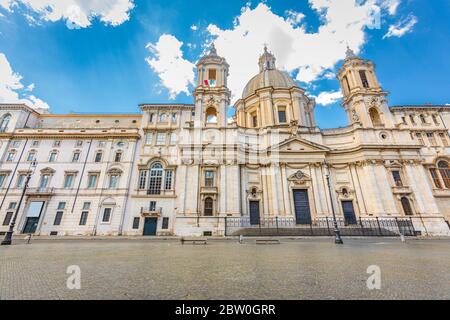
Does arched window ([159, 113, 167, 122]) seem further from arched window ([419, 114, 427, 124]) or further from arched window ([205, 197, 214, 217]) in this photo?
arched window ([419, 114, 427, 124])

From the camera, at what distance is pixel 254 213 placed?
24500mm

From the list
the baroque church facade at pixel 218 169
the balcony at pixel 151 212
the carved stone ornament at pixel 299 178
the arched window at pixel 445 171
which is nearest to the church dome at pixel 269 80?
the baroque church facade at pixel 218 169

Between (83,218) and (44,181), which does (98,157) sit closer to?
(44,181)

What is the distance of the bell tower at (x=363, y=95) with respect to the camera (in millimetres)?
28922

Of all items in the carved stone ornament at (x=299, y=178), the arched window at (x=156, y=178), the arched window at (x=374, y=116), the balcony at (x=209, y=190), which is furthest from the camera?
the arched window at (x=374, y=116)

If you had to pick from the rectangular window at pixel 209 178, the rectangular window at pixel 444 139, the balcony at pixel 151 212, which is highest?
the rectangular window at pixel 444 139

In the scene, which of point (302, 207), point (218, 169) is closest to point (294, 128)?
point (302, 207)

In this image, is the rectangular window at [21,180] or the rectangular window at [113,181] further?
the rectangular window at [113,181]

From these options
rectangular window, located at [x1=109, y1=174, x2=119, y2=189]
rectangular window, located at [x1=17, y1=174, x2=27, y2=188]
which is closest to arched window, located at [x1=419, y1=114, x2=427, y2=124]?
rectangular window, located at [x1=109, y1=174, x2=119, y2=189]

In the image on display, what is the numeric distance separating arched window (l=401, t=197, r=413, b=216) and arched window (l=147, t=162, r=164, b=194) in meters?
30.3

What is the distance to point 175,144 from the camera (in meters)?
28.8

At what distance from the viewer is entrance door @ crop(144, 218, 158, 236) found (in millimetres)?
24203

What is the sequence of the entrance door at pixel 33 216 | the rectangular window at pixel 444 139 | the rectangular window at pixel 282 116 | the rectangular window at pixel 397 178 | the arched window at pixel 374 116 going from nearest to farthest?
the entrance door at pixel 33 216 < the rectangular window at pixel 397 178 < the rectangular window at pixel 444 139 < the arched window at pixel 374 116 < the rectangular window at pixel 282 116

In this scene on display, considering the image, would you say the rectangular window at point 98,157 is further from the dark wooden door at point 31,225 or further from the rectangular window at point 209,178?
the rectangular window at point 209,178
